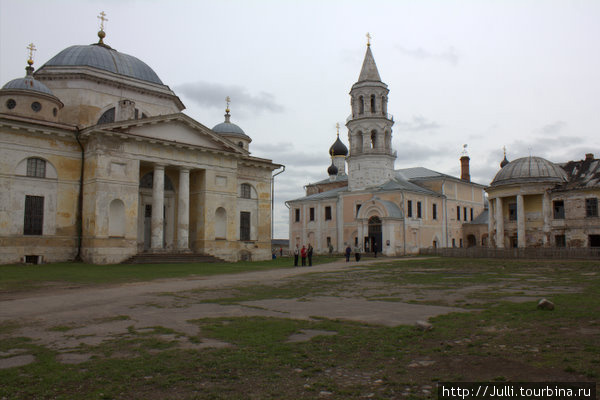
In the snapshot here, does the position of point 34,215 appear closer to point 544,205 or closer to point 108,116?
point 108,116

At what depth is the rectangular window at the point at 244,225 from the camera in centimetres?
3819

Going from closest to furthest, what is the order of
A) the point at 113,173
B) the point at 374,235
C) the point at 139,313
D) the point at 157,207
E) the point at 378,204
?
the point at 139,313 → the point at 113,173 → the point at 157,207 → the point at 378,204 → the point at 374,235

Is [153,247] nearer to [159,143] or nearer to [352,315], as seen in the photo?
[159,143]

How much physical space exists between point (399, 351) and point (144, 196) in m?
31.1

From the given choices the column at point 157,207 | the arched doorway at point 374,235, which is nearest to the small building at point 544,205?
the arched doorway at point 374,235

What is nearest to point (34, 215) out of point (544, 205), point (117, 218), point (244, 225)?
point (117, 218)

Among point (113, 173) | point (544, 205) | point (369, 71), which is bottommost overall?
point (544, 205)

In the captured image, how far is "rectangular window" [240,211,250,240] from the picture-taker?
125ft

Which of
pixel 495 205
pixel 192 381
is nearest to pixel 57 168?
pixel 192 381

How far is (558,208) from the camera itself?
39031 millimetres

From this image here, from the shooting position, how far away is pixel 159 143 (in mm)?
31797

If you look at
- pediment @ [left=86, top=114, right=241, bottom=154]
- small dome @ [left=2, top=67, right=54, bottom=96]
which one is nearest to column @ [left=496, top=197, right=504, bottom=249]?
pediment @ [left=86, top=114, right=241, bottom=154]

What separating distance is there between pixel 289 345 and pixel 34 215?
27.3 m

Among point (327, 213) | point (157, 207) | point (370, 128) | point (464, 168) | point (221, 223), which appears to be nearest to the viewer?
point (157, 207)
